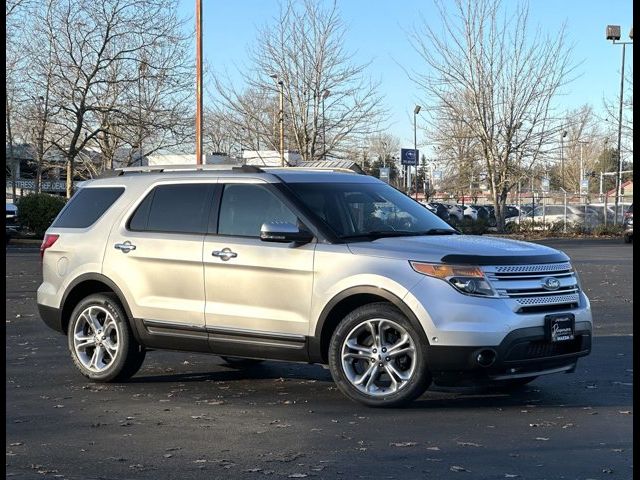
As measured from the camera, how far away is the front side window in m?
8.09

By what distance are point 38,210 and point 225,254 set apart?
2788 cm

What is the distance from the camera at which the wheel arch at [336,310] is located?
7449mm

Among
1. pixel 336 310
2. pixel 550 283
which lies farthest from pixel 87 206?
pixel 550 283

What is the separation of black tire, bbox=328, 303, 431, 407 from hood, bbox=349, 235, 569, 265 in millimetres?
414

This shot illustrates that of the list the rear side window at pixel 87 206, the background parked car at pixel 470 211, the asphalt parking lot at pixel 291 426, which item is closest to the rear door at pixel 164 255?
the rear side window at pixel 87 206

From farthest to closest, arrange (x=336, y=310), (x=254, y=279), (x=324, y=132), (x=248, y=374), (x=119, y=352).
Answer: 1. (x=324, y=132)
2. (x=248, y=374)
3. (x=119, y=352)
4. (x=254, y=279)
5. (x=336, y=310)

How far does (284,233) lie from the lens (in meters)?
7.68

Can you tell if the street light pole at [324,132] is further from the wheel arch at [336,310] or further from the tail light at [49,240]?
the wheel arch at [336,310]

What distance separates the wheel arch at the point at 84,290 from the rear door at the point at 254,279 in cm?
95

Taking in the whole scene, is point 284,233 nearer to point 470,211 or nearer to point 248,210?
point 248,210

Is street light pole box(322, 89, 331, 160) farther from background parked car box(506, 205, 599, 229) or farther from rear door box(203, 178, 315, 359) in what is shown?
rear door box(203, 178, 315, 359)

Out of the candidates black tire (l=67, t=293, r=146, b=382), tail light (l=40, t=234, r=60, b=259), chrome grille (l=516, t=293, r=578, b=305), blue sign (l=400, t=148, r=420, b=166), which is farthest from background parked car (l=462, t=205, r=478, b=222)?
chrome grille (l=516, t=293, r=578, b=305)

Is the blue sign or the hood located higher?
the blue sign

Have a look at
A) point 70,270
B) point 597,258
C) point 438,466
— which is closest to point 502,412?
point 438,466
